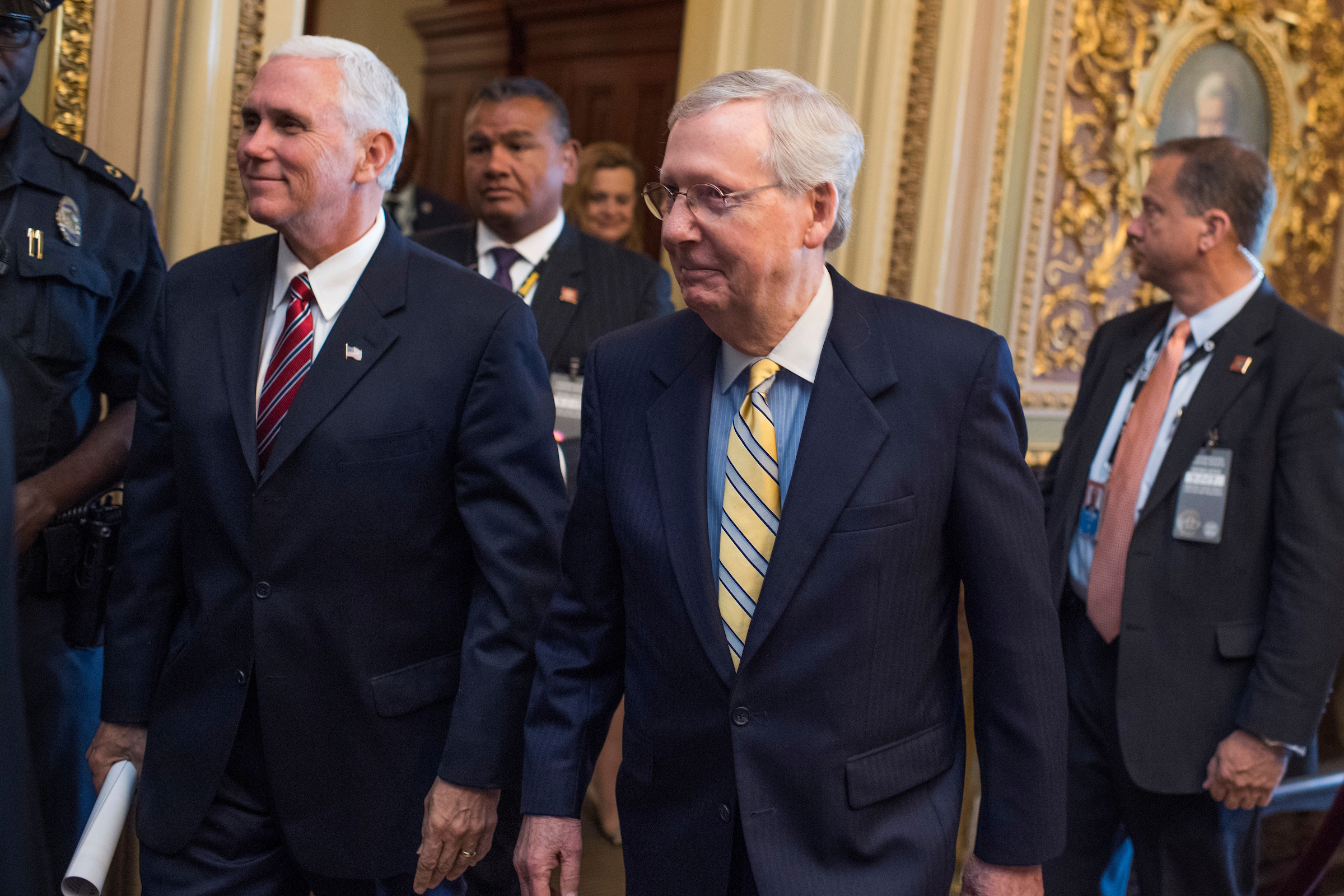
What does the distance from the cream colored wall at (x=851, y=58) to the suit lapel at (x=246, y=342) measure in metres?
2.55

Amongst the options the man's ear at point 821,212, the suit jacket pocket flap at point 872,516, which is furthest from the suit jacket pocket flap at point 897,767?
the man's ear at point 821,212

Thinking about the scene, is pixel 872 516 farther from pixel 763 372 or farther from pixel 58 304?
pixel 58 304

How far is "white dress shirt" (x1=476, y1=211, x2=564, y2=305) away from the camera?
338 centimetres

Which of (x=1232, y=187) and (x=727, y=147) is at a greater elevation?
(x=1232, y=187)

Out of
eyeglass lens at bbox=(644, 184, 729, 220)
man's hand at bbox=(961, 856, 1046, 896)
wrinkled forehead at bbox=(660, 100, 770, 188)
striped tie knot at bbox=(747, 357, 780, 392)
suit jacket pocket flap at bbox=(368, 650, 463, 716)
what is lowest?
man's hand at bbox=(961, 856, 1046, 896)

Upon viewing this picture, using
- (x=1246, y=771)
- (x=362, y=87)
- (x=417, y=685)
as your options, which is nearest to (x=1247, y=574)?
(x=1246, y=771)

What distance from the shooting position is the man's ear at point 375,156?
2008 mm

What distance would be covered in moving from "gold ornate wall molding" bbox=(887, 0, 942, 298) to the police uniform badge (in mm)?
2755

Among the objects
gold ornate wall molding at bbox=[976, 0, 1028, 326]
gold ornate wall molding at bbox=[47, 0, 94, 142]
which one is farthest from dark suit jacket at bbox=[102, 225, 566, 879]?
gold ornate wall molding at bbox=[976, 0, 1028, 326]

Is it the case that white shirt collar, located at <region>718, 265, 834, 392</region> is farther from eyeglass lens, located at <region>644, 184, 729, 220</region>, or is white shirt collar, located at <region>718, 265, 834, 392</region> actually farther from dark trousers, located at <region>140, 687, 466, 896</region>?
dark trousers, located at <region>140, 687, 466, 896</region>

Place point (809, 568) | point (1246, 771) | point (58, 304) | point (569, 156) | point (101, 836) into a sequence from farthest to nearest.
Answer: point (569, 156), point (1246, 771), point (58, 304), point (101, 836), point (809, 568)

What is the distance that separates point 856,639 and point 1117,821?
60.9 inches

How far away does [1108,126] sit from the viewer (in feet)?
16.5

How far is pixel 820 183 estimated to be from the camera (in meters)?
1.62
